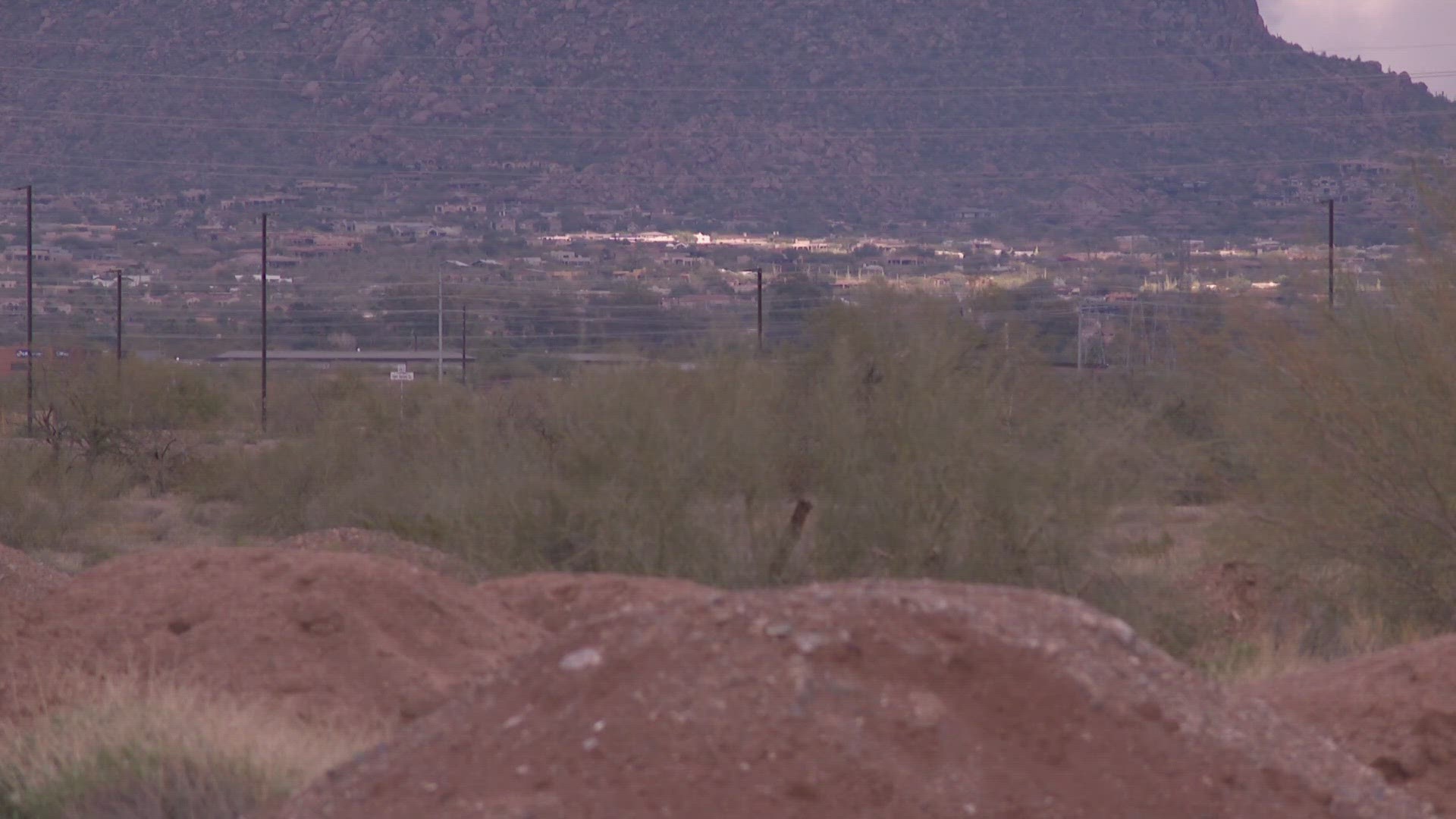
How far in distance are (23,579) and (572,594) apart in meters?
6.37

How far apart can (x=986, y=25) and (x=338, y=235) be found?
119 ft

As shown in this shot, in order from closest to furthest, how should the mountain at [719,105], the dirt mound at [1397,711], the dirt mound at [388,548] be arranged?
the dirt mound at [1397,711] < the dirt mound at [388,548] < the mountain at [719,105]

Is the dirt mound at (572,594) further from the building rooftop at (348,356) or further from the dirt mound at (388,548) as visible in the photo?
the building rooftop at (348,356)

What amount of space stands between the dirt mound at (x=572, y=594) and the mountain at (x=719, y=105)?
224ft

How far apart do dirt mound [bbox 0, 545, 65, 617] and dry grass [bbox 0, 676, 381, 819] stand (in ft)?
14.0

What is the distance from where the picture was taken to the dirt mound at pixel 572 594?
13547 millimetres

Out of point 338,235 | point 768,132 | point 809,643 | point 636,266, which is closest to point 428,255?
point 338,235

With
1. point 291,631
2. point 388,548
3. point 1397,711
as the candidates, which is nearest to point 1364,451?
point 1397,711

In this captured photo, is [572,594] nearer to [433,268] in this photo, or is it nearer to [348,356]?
[348,356]

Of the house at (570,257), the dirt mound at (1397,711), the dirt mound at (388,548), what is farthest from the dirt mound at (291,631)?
the house at (570,257)

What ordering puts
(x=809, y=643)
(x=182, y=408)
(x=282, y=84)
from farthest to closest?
(x=282, y=84)
(x=182, y=408)
(x=809, y=643)

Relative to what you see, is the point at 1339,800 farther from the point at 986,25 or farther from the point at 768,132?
the point at 986,25

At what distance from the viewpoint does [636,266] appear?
80312 millimetres

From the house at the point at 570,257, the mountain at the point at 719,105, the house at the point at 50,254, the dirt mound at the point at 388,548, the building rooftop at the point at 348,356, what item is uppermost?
the mountain at the point at 719,105
